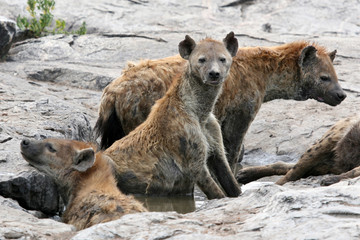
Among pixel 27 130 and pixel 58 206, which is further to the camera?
pixel 27 130

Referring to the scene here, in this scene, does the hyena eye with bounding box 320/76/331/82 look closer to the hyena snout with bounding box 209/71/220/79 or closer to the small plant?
the hyena snout with bounding box 209/71/220/79

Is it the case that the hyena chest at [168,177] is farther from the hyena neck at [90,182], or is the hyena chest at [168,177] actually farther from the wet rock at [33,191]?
the wet rock at [33,191]

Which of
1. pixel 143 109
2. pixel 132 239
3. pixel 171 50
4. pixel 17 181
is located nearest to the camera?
pixel 132 239

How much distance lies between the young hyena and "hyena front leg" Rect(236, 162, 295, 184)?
0.51 meters

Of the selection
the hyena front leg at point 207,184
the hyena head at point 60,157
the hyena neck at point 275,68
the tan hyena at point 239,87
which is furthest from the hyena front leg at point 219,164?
the hyena head at point 60,157

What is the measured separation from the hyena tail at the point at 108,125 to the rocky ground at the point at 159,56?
0.20 meters

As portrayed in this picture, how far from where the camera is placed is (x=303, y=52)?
6102 millimetres

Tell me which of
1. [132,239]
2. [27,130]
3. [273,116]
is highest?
[132,239]

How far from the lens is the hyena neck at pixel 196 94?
16.9 feet

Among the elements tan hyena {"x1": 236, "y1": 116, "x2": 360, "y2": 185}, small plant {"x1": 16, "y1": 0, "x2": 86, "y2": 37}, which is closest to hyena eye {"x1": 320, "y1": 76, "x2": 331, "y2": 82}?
tan hyena {"x1": 236, "y1": 116, "x2": 360, "y2": 185}

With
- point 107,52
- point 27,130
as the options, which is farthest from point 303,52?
point 107,52

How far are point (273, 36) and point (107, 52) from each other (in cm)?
238

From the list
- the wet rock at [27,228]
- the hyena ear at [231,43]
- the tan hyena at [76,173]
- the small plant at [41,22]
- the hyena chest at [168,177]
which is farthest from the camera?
the small plant at [41,22]

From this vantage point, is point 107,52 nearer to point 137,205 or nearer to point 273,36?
point 273,36
